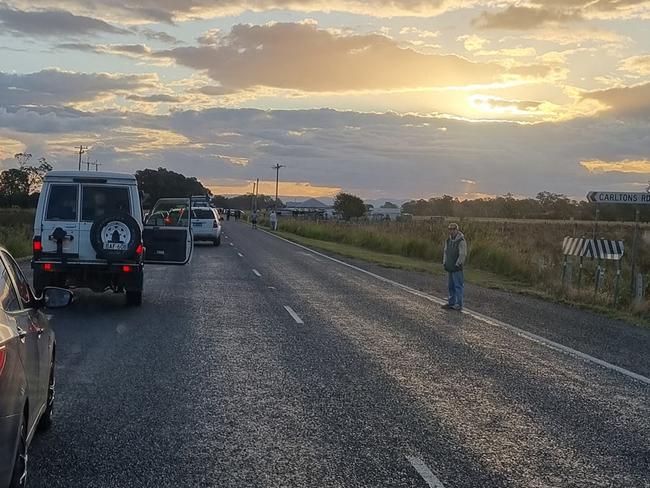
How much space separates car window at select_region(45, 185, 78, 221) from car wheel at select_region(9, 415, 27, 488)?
10196mm

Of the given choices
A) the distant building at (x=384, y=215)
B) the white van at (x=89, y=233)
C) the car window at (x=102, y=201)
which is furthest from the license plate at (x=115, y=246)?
the distant building at (x=384, y=215)

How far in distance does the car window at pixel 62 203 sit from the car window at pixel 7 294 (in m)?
9.48

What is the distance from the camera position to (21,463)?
500 cm

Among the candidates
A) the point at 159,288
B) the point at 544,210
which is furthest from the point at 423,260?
the point at 544,210

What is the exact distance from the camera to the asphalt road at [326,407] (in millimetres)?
6016

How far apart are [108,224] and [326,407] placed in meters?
7.77

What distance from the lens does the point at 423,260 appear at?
36312 millimetres

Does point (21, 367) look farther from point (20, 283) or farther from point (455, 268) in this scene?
point (455, 268)

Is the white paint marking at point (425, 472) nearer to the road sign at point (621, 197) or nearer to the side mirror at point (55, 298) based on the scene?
the side mirror at point (55, 298)

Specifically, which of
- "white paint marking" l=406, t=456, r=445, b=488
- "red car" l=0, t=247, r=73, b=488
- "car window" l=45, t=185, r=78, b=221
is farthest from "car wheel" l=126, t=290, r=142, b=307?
"white paint marking" l=406, t=456, r=445, b=488

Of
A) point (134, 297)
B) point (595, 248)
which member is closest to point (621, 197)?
point (595, 248)

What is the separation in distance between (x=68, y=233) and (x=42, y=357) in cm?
891

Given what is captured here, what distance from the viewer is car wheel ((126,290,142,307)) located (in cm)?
1535

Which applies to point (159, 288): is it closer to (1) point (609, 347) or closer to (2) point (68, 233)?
(2) point (68, 233)
